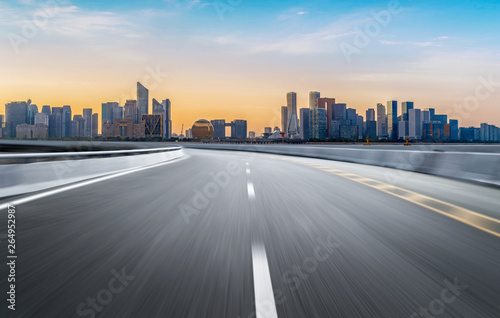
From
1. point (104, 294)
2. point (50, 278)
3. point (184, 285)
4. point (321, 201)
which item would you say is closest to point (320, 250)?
point (184, 285)

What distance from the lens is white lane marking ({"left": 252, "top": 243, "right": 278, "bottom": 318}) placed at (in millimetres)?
3410

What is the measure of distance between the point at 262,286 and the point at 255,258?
2.94 ft

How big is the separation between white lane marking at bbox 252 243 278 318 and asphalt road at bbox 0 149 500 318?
0.5 inches

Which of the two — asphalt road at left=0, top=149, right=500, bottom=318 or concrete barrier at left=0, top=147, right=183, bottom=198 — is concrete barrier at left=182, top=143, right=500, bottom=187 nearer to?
asphalt road at left=0, top=149, right=500, bottom=318

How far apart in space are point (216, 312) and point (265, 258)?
1540mm

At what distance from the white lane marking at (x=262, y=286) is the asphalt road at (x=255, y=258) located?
0.01 metres

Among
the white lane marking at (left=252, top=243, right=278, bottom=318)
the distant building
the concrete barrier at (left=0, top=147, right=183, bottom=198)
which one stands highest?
the distant building

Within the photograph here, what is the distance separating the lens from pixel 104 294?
3.74 m

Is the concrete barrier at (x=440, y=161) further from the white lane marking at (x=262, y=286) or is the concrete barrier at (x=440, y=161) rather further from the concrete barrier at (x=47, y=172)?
the concrete barrier at (x=47, y=172)

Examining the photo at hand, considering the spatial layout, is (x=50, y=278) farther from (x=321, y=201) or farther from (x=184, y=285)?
(x=321, y=201)

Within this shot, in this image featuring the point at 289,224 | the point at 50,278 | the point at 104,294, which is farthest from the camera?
the point at 289,224

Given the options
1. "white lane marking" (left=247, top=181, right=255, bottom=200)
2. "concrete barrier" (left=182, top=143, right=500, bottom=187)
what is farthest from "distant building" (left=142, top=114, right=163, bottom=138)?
"white lane marking" (left=247, top=181, right=255, bottom=200)

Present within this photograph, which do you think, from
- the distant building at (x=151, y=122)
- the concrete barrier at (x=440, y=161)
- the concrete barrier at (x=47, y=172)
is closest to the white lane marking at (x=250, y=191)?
the concrete barrier at (x=47, y=172)

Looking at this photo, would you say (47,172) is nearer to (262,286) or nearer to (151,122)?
(262,286)
